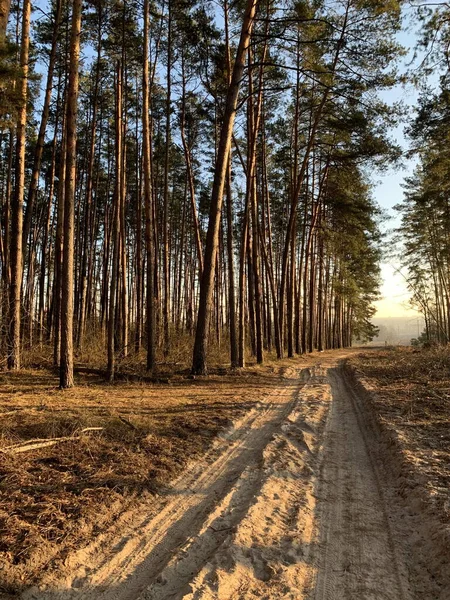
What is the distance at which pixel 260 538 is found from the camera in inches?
134

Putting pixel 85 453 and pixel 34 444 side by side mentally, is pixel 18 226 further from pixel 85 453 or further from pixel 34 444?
pixel 85 453

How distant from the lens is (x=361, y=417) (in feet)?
25.0

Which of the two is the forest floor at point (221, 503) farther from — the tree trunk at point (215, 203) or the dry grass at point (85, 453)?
the tree trunk at point (215, 203)

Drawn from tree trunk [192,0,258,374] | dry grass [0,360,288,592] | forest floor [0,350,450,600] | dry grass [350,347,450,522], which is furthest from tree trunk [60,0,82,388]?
dry grass [350,347,450,522]

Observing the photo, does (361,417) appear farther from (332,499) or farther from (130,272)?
(130,272)

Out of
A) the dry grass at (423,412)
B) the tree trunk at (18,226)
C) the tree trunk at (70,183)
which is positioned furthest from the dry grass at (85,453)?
the dry grass at (423,412)

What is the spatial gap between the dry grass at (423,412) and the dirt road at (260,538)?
508mm

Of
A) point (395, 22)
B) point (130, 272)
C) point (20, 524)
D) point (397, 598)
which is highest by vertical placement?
point (395, 22)

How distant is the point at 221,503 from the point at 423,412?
499 cm

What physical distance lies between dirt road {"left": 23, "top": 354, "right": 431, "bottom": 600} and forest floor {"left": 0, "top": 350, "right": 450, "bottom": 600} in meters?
0.01

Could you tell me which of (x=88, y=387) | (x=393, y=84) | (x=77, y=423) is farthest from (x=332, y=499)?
(x=393, y=84)

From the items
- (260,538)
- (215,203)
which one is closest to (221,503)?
(260,538)

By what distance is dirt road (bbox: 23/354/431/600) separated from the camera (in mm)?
2801

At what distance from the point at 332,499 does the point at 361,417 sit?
369 cm
